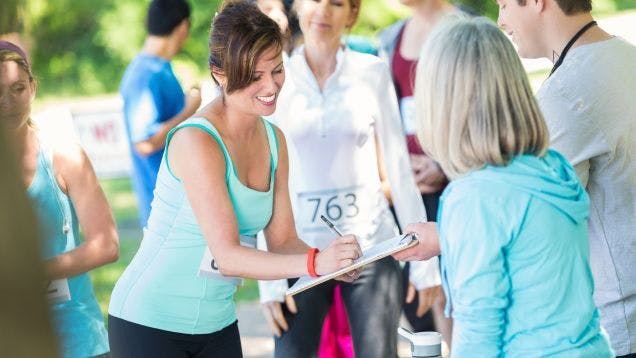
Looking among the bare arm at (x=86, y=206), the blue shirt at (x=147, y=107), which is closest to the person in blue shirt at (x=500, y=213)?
the bare arm at (x=86, y=206)

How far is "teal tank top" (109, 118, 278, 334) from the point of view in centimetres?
311

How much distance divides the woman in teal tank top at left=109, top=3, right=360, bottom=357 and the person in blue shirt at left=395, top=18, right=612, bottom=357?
0.74 meters

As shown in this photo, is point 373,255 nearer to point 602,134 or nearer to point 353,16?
point 602,134

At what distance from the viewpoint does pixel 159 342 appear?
313 centimetres

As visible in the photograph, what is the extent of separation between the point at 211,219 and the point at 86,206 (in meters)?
0.50

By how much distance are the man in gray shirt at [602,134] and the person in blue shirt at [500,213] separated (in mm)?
506

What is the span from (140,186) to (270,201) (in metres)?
2.83

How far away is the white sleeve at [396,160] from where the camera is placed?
162 inches

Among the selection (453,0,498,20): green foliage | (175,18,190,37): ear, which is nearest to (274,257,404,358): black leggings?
(175,18,190,37): ear

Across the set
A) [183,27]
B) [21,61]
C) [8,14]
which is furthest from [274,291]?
[183,27]

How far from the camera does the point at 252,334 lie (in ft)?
22.3

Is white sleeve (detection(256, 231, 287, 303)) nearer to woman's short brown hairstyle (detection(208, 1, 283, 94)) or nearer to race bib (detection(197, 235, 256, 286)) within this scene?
race bib (detection(197, 235, 256, 286))

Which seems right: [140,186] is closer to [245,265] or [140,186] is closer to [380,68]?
[380,68]

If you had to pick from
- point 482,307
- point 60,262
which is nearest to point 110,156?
point 60,262
